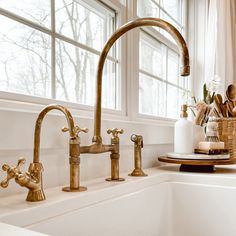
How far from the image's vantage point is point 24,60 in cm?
86

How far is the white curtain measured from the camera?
6.50ft

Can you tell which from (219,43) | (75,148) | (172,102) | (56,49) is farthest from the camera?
(219,43)

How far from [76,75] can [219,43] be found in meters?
1.27

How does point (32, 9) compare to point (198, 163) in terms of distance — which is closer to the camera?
point (32, 9)

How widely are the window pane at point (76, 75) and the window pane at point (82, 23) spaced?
46 millimetres

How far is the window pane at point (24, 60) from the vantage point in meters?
0.80

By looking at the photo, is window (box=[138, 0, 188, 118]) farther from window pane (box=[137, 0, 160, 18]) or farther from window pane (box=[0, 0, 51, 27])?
window pane (box=[0, 0, 51, 27])

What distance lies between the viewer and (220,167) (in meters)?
1.31

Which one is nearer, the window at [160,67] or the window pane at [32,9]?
the window pane at [32,9]

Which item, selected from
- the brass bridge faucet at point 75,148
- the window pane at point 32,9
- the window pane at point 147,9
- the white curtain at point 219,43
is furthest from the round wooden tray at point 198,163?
the white curtain at point 219,43

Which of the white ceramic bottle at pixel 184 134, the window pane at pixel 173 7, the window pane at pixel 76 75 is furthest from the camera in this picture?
the window pane at pixel 173 7

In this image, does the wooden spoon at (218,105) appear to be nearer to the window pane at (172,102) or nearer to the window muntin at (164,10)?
the window pane at (172,102)

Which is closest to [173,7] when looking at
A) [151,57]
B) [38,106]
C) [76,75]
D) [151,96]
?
[151,57]

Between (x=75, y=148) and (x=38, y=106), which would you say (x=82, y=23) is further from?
(x=75, y=148)
